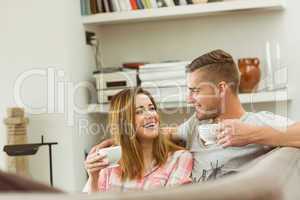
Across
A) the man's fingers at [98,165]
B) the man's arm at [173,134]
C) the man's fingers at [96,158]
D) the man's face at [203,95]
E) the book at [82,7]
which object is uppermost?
the book at [82,7]

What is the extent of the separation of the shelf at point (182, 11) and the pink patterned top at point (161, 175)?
3.88 ft

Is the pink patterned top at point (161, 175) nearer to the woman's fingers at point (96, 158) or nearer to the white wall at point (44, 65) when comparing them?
the woman's fingers at point (96, 158)

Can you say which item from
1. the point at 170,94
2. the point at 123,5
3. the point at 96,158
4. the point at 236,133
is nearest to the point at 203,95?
the point at 236,133

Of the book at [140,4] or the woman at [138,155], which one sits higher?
the book at [140,4]

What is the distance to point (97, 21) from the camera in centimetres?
322

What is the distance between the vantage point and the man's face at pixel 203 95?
2.09 metres

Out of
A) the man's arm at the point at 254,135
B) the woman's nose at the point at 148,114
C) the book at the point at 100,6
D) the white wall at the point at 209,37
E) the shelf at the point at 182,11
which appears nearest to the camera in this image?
the man's arm at the point at 254,135

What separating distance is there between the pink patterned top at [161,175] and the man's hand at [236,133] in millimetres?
164

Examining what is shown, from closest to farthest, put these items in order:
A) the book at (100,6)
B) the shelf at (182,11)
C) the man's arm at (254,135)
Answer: the man's arm at (254,135), the shelf at (182,11), the book at (100,6)

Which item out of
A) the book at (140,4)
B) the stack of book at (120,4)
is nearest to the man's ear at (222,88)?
the stack of book at (120,4)

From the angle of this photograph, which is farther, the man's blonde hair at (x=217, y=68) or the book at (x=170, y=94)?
the book at (x=170, y=94)

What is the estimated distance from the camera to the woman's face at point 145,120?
2127 mm

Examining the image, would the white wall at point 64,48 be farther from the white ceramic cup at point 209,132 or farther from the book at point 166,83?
the white ceramic cup at point 209,132

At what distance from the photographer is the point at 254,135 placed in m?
1.95
